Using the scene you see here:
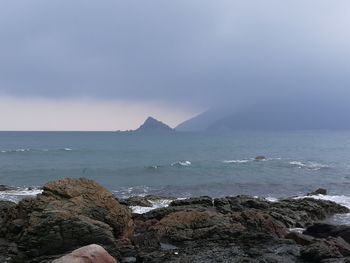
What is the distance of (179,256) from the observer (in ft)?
49.0

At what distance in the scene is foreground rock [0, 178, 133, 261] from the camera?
51.8 ft

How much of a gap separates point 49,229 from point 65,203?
6.59 ft

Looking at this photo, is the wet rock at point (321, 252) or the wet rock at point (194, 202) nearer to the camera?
the wet rock at point (321, 252)

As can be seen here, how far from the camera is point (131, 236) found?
717 inches

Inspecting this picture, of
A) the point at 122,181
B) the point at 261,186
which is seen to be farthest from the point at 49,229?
the point at 122,181

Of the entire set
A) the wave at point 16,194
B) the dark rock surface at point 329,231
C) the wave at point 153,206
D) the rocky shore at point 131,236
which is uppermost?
the rocky shore at point 131,236

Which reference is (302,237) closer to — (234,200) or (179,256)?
(179,256)

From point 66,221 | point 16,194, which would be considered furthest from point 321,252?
point 16,194

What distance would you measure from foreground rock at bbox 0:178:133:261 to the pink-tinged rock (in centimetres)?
282

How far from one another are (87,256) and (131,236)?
6353 mm

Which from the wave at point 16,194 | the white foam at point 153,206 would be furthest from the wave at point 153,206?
the wave at point 16,194

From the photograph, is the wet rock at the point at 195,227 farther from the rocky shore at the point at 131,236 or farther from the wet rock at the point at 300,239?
the wet rock at the point at 300,239

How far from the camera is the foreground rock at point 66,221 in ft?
51.8

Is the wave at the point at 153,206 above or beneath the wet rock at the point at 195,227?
beneath
